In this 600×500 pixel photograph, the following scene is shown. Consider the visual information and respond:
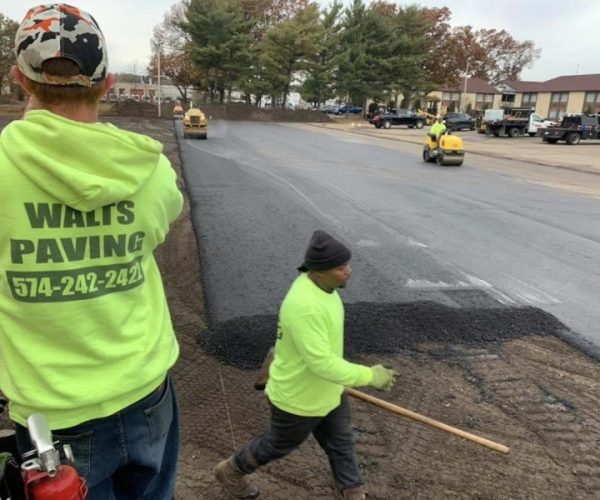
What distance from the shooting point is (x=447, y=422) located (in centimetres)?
353

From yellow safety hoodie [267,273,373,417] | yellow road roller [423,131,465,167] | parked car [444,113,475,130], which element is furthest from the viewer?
parked car [444,113,475,130]

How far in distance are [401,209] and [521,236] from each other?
2308 mm

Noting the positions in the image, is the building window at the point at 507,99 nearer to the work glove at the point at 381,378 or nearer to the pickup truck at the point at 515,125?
the pickup truck at the point at 515,125

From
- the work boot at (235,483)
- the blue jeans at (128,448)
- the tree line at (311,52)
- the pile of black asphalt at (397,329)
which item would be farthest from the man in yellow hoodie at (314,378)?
the tree line at (311,52)

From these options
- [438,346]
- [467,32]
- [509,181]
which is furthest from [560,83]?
[438,346]

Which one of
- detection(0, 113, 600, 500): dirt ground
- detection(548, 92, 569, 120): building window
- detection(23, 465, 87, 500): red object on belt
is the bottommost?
detection(0, 113, 600, 500): dirt ground

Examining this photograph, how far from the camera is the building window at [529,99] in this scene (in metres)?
74.5

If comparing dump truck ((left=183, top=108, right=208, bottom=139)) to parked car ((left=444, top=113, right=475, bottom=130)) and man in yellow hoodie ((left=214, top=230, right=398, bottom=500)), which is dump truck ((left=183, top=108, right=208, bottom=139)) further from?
parked car ((left=444, top=113, right=475, bottom=130))

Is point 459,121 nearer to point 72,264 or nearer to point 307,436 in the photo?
point 307,436

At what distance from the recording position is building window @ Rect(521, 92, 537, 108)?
244 ft

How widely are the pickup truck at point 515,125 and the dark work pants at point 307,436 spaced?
38.0m

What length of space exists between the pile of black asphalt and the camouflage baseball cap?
3103mm

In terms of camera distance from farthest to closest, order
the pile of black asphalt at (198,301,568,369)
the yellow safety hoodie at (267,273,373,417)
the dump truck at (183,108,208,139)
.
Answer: the dump truck at (183,108,208,139)
the pile of black asphalt at (198,301,568,369)
the yellow safety hoodie at (267,273,373,417)

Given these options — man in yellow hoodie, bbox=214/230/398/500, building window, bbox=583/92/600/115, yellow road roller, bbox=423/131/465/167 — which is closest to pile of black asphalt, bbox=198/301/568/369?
man in yellow hoodie, bbox=214/230/398/500
